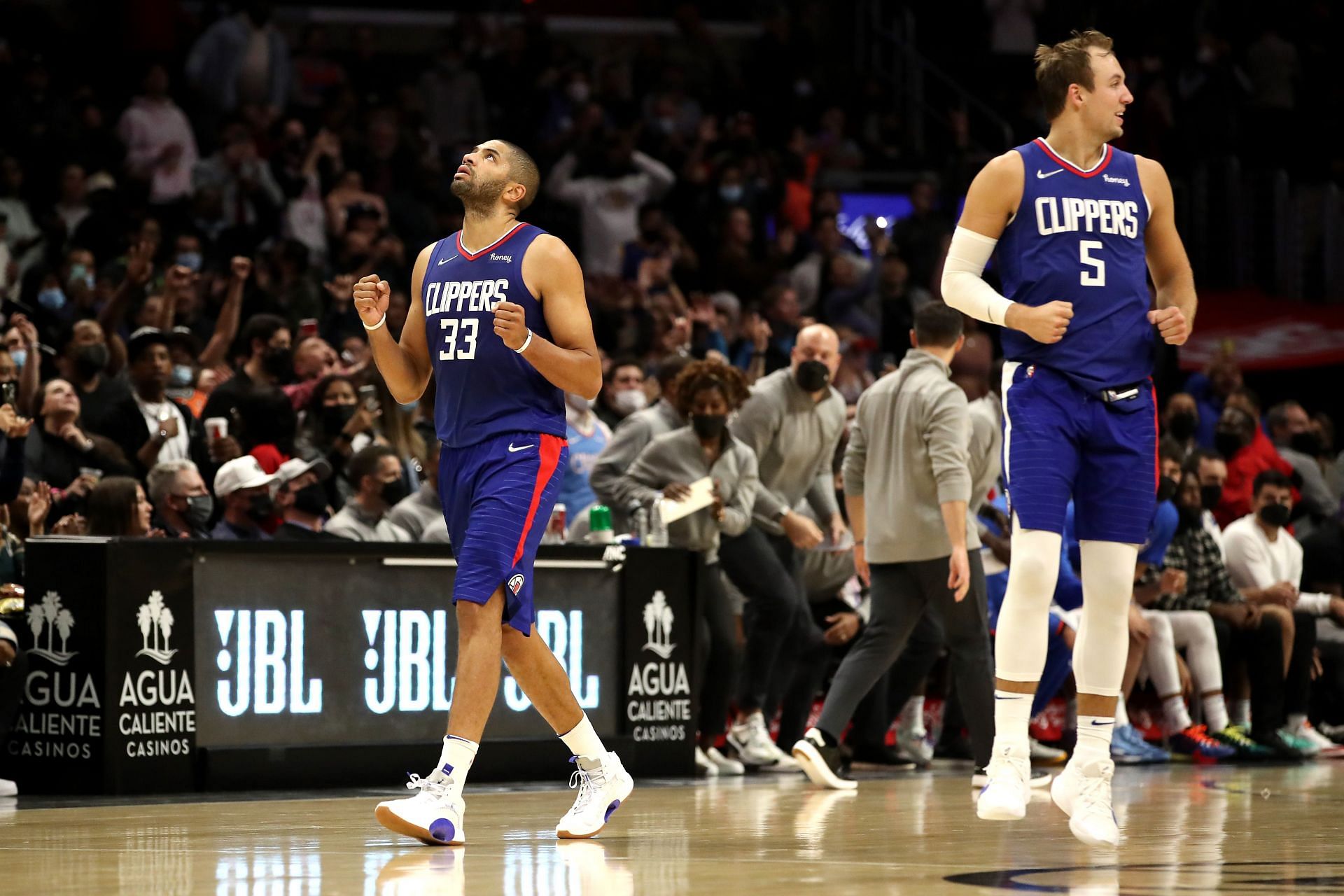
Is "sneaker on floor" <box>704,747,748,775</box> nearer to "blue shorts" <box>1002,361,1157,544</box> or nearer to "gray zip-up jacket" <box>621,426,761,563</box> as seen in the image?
"gray zip-up jacket" <box>621,426,761,563</box>

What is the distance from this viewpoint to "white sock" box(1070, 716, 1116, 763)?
615 cm

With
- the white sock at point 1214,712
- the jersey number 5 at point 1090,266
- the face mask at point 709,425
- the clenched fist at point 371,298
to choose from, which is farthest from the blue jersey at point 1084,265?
the white sock at point 1214,712

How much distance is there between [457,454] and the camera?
252 inches

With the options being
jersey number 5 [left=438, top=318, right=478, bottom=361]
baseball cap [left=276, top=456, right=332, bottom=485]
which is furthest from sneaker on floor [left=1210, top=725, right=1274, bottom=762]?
jersey number 5 [left=438, top=318, right=478, bottom=361]

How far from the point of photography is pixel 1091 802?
19.8 feet

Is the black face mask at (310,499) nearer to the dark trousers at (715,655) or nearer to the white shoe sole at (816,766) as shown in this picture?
the dark trousers at (715,655)

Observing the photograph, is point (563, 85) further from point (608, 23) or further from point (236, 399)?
point (236, 399)

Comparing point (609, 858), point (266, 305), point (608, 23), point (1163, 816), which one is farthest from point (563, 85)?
point (609, 858)

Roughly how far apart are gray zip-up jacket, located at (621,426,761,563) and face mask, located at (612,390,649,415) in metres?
1.79

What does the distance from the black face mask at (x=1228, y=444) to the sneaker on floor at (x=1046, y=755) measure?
3.71 metres

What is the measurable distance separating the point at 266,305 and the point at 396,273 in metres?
1.61

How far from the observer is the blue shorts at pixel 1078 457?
612 cm

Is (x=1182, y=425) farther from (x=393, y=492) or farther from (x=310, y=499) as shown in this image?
(x=310, y=499)

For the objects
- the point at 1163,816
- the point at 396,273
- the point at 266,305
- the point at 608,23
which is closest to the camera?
the point at 1163,816
